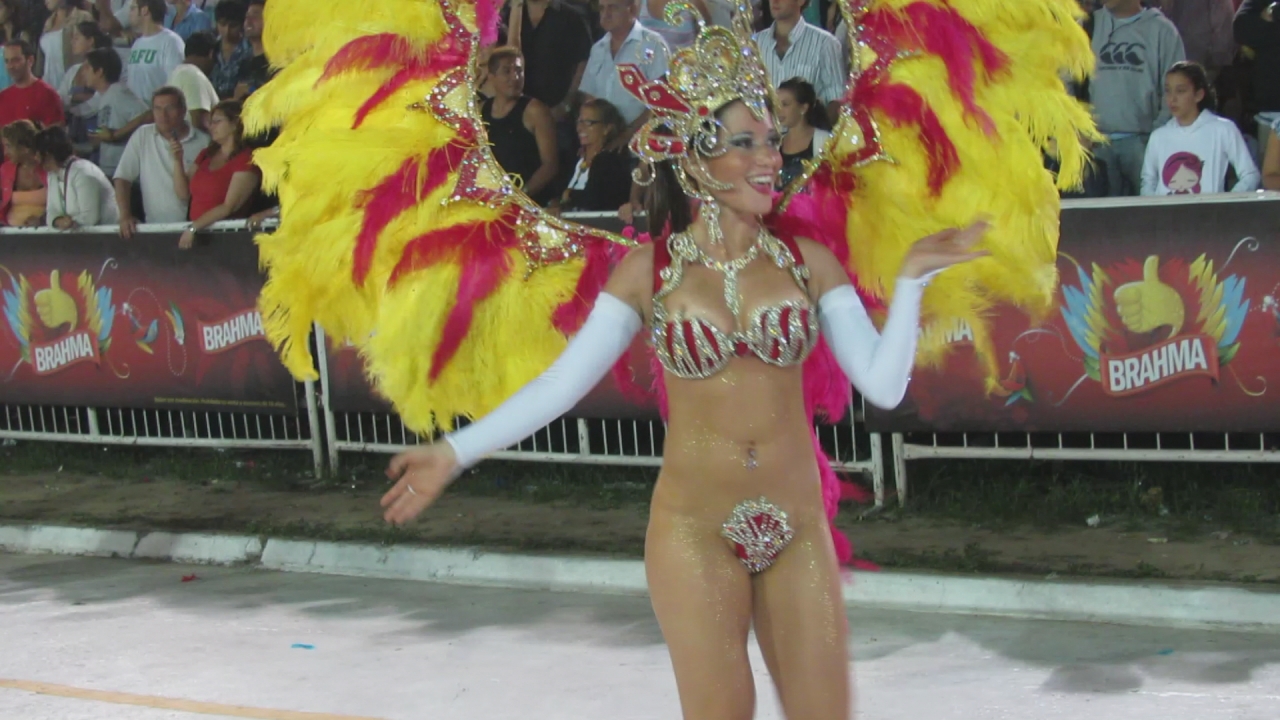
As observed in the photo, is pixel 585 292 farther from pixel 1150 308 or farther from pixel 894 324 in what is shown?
pixel 1150 308

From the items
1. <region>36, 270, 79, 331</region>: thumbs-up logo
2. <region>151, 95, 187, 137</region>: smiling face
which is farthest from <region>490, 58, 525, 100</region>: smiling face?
<region>36, 270, 79, 331</region>: thumbs-up logo

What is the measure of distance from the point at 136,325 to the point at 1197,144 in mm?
5772

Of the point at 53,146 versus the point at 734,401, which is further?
the point at 53,146

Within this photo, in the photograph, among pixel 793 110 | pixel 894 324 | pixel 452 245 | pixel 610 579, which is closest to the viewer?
pixel 894 324

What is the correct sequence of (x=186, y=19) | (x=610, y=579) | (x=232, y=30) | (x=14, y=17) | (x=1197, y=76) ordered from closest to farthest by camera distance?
(x=610, y=579), (x=1197, y=76), (x=232, y=30), (x=186, y=19), (x=14, y=17)

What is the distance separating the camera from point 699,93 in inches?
143

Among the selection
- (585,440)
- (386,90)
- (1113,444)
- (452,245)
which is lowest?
(1113,444)

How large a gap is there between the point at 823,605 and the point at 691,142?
105 cm

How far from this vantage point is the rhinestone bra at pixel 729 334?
11.7 feet

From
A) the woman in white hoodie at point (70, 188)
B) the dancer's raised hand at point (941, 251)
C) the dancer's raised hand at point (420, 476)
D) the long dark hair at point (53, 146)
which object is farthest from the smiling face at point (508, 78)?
the long dark hair at point (53, 146)

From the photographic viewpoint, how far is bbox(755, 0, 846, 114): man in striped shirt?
7184 millimetres

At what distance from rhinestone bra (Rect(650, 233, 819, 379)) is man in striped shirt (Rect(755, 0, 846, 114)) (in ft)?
11.7

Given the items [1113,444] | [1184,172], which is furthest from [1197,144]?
[1113,444]

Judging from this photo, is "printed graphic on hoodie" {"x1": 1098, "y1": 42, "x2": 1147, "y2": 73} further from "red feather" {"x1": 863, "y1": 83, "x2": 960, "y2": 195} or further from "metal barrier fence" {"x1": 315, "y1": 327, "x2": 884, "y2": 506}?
"red feather" {"x1": 863, "y1": 83, "x2": 960, "y2": 195}
